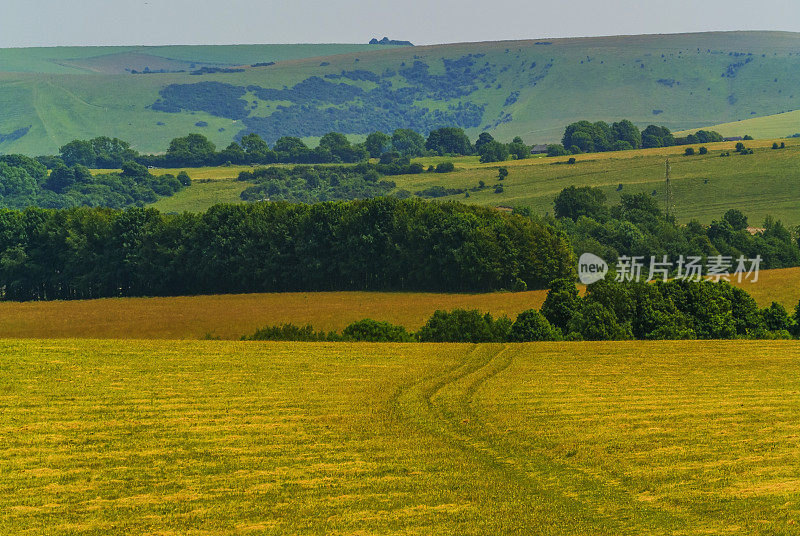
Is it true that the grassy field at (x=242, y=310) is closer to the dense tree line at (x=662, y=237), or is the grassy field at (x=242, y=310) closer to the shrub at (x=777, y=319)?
the shrub at (x=777, y=319)

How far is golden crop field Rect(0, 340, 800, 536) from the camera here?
24672 mm

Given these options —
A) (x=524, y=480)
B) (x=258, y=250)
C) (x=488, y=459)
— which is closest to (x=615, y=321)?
(x=488, y=459)

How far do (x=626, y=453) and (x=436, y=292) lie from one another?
76236 millimetres

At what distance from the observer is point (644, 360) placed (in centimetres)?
5241

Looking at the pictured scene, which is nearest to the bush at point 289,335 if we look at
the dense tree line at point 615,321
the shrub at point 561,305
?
the dense tree line at point 615,321

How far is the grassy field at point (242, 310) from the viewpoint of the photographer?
267ft

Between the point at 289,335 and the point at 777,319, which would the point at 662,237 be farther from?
the point at 289,335

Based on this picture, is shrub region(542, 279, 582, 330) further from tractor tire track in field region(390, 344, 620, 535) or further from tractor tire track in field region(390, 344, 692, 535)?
tractor tire track in field region(390, 344, 692, 535)

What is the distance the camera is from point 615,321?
64.4 metres

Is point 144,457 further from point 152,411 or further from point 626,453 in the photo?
point 626,453

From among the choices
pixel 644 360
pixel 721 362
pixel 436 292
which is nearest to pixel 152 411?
pixel 644 360

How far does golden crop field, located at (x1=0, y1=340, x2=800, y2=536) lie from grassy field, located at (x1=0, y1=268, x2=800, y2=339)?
29451 millimetres

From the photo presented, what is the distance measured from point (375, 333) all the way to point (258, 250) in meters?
49.6

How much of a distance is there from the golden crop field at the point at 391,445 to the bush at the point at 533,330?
11.0 meters
